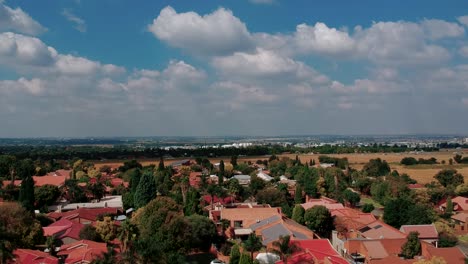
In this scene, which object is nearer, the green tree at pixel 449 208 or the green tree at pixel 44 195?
the green tree at pixel 44 195

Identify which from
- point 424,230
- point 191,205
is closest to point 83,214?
point 191,205

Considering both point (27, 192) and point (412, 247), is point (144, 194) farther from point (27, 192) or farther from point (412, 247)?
point (412, 247)

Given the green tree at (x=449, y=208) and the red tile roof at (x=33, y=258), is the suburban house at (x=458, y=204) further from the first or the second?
the red tile roof at (x=33, y=258)

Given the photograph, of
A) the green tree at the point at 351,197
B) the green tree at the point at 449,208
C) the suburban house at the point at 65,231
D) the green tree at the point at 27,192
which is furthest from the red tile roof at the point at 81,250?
the green tree at the point at 449,208

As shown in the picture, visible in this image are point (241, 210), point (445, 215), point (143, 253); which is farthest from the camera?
point (445, 215)

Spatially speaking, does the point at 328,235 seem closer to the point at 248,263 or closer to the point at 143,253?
the point at 248,263

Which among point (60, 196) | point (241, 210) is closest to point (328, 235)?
point (241, 210)

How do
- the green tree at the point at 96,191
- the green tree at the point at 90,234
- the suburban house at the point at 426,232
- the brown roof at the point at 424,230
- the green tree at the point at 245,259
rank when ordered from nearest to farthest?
the green tree at the point at 245,259 → the green tree at the point at 90,234 → the suburban house at the point at 426,232 → the brown roof at the point at 424,230 → the green tree at the point at 96,191
